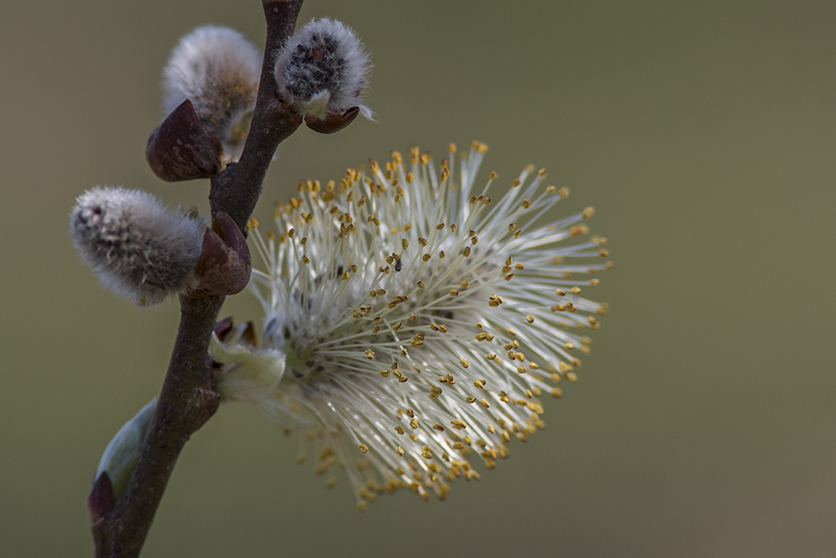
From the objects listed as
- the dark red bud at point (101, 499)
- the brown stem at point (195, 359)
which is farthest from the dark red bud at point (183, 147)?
the dark red bud at point (101, 499)

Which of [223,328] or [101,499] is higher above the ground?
[223,328]

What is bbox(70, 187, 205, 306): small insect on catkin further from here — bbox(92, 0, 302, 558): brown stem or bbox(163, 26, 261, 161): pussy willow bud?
bbox(163, 26, 261, 161): pussy willow bud

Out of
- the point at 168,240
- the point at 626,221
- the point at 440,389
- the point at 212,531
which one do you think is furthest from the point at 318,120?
the point at 626,221

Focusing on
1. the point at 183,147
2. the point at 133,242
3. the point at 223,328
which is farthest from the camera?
the point at 223,328

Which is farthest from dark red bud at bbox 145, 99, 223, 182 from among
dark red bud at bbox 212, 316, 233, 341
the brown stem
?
dark red bud at bbox 212, 316, 233, 341

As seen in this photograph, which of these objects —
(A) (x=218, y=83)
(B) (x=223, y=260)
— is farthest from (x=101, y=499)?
(A) (x=218, y=83)

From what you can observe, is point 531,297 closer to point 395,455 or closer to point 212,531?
point 395,455

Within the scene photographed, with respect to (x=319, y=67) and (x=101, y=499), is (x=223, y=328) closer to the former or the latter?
(x=101, y=499)

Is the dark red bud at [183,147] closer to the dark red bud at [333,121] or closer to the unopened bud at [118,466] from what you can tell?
the dark red bud at [333,121]
